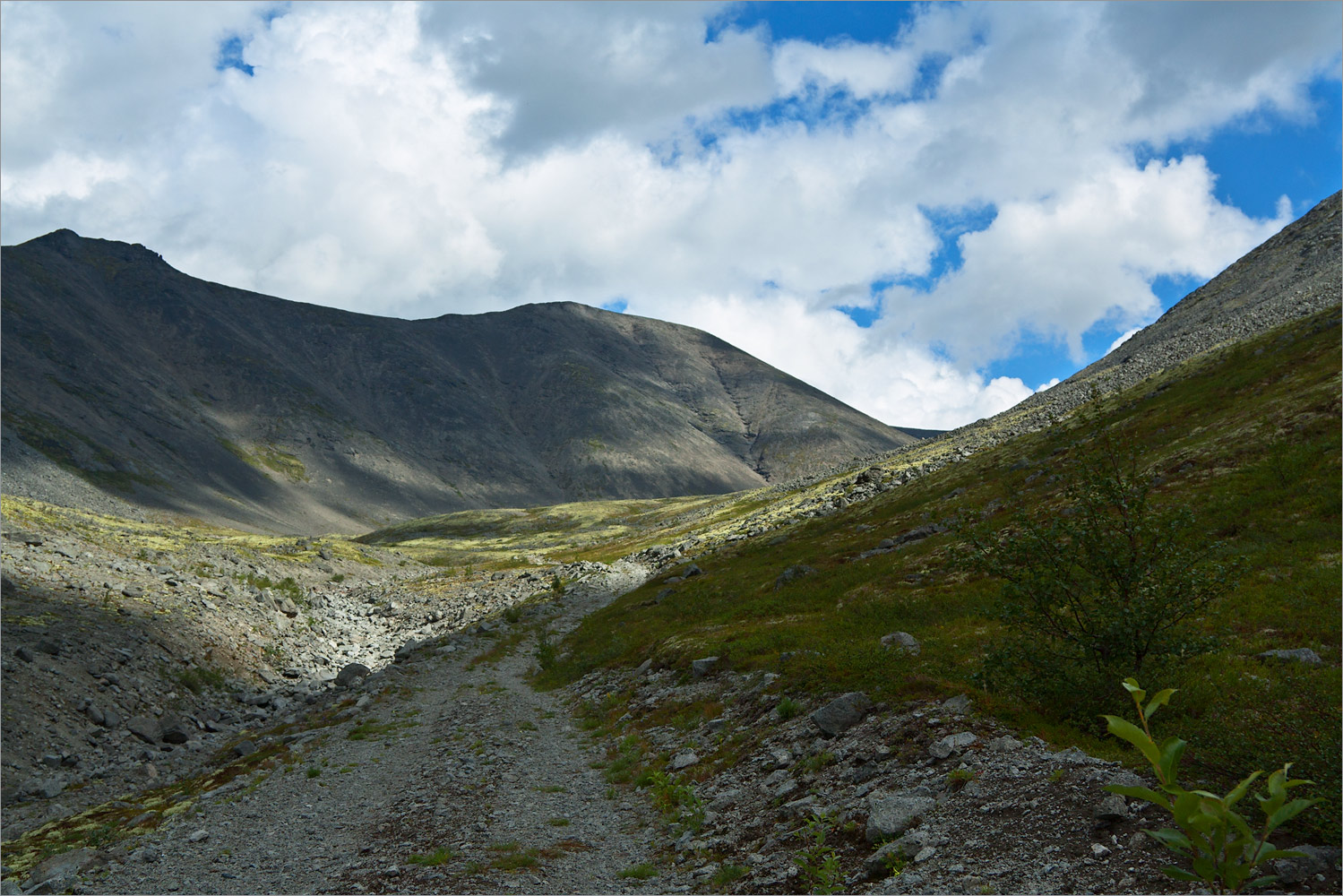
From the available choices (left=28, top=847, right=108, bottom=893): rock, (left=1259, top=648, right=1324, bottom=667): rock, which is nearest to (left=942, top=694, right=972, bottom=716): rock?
(left=1259, top=648, right=1324, bottom=667): rock

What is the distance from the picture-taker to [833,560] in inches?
1790

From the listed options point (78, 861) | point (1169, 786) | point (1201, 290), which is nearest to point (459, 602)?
point (78, 861)

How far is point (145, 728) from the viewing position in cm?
2642

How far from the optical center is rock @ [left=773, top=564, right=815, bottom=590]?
138 ft

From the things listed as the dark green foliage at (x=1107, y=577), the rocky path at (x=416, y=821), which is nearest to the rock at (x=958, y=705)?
the dark green foliage at (x=1107, y=577)

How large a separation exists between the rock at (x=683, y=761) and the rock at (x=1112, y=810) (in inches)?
445

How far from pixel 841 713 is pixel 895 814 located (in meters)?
5.32

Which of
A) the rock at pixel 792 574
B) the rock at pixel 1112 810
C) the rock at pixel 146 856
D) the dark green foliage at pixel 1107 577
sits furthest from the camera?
the rock at pixel 792 574

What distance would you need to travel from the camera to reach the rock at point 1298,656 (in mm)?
13852

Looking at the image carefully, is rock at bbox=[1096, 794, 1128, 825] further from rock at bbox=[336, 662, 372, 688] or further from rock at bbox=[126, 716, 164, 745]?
rock at bbox=[336, 662, 372, 688]

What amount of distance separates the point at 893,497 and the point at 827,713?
4895 cm

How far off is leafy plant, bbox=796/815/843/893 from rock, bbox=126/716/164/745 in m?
26.1

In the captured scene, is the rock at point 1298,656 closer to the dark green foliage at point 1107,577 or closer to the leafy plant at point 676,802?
the dark green foliage at point 1107,577

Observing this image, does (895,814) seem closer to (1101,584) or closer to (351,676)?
(1101,584)
